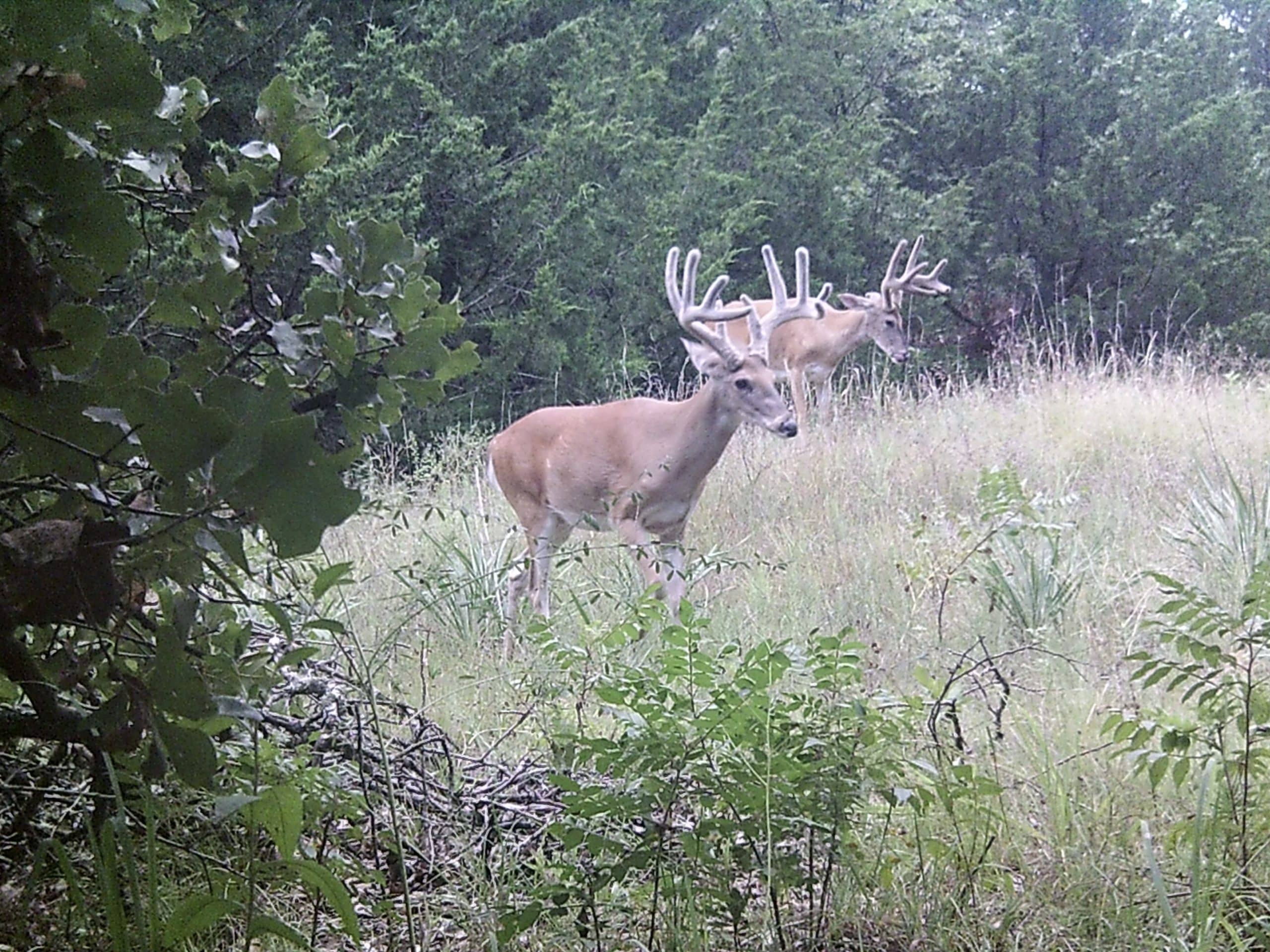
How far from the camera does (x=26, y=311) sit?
24.3 inches

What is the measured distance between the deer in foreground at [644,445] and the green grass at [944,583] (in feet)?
0.44

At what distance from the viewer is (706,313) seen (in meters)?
3.43

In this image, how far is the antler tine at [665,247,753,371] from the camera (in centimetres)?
331

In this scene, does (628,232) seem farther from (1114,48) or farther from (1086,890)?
(1086,890)

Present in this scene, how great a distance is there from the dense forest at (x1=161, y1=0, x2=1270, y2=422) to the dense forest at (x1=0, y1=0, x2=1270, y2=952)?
0.61 m

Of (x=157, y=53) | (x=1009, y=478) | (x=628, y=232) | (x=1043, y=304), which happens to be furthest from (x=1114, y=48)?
(x=1009, y=478)

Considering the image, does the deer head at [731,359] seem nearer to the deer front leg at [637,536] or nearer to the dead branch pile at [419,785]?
the deer front leg at [637,536]

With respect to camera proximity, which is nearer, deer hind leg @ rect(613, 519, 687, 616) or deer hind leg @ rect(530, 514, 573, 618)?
deer hind leg @ rect(530, 514, 573, 618)

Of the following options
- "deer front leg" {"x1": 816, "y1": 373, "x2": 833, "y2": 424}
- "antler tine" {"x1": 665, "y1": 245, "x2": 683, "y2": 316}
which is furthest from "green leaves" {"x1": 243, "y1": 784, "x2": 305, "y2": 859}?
"deer front leg" {"x1": 816, "y1": 373, "x2": 833, "y2": 424}

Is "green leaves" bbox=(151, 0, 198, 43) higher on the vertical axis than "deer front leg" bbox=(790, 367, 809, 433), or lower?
higher

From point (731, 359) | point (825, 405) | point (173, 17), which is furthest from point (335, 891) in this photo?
point (825, 405)

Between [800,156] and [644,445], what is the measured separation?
6.01 metres

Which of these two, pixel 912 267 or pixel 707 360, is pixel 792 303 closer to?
pixel 707 360

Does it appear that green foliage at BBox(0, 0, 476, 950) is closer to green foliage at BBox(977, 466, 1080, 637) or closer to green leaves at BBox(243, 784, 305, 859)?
green leaves at BBox(243, 784, 305, 859)
